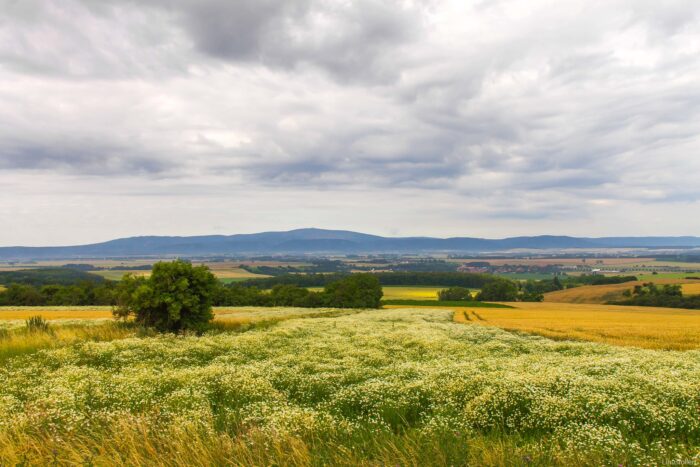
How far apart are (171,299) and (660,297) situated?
98.3 meters

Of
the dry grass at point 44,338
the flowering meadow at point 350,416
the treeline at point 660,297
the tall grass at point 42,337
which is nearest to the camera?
the flowering meadow at point 350,416

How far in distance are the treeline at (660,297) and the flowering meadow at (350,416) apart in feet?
290

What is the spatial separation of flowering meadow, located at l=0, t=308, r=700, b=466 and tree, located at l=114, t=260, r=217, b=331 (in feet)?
44.5

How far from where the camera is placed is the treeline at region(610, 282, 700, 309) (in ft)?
269

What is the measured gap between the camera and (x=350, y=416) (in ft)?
26.9

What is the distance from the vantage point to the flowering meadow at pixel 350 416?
5.64 m

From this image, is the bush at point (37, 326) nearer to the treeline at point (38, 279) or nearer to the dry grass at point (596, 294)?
the treeline at point (38, 279)

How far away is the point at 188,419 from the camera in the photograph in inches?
299

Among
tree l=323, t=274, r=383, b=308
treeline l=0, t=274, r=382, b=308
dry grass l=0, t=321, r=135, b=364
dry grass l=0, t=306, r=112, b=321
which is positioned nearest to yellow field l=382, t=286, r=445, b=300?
treeline l=0, t=274, r=382, b=308

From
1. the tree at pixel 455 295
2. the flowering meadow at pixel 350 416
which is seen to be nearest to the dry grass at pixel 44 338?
the flowering meadow at pixel 350 416

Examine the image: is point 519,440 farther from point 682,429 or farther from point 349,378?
point 349,378

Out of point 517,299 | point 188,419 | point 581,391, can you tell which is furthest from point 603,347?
point 517,299

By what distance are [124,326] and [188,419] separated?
2408 centimetres

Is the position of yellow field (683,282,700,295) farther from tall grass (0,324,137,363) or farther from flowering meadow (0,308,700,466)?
tall grass (0,324,137,363)
